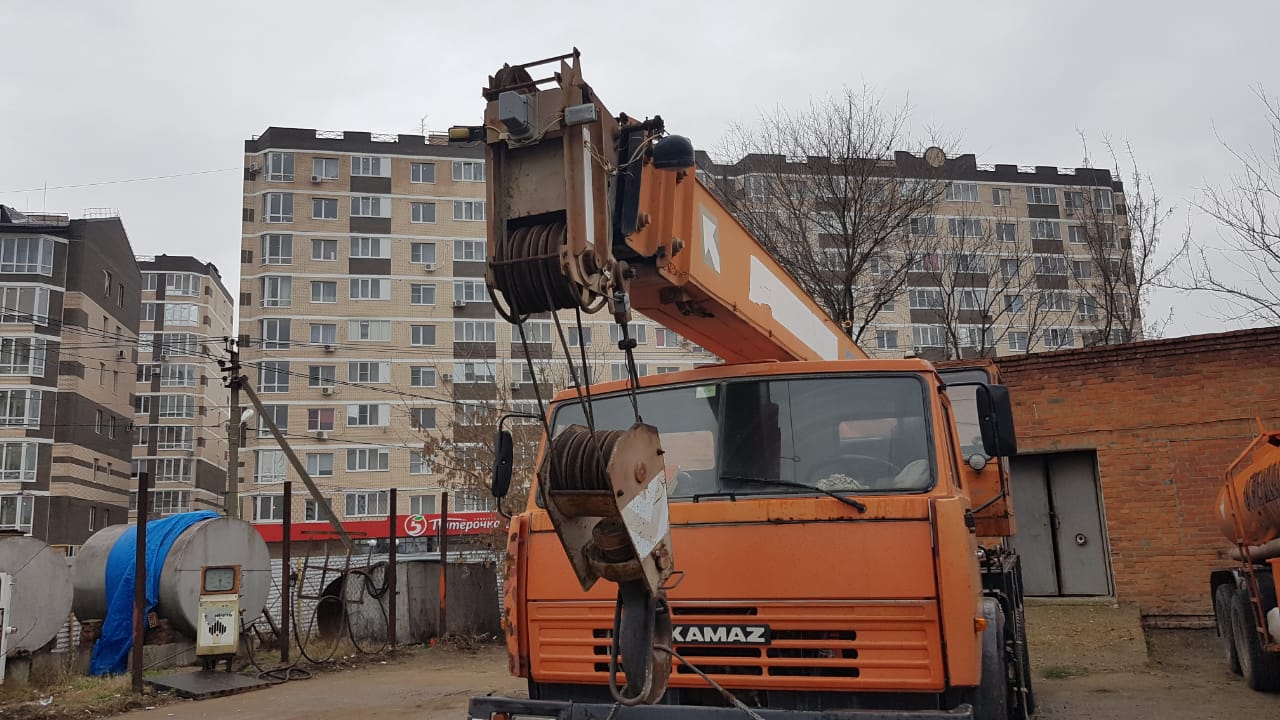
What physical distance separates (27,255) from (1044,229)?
53420 millimetres

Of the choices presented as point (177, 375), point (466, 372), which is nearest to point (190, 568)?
point (466, 372)

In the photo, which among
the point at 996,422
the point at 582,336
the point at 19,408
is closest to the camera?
the point at 582,336

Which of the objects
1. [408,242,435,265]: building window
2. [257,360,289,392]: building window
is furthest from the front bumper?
[408,242,435,265]: building window

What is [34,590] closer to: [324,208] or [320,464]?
[320,464]

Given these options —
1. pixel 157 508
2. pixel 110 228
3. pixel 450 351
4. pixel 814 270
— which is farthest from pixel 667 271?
pixel 157 508

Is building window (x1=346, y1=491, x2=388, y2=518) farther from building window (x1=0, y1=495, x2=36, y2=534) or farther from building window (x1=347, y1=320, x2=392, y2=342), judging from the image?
building window (x1=0, y1=495, x2=36, y2=534)

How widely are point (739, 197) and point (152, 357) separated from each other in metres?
56.2

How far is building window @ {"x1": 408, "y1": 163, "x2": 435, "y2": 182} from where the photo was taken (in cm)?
4838

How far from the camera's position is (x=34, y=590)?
1191 centimetres

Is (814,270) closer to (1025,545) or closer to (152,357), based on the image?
(1025,545)

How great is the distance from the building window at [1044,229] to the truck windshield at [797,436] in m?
55.0

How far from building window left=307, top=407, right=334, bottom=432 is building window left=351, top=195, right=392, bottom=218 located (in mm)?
9965

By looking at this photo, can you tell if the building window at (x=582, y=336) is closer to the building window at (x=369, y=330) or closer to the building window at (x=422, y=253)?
the building window at (x=422, y=253)

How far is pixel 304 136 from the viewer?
47.3 meters
